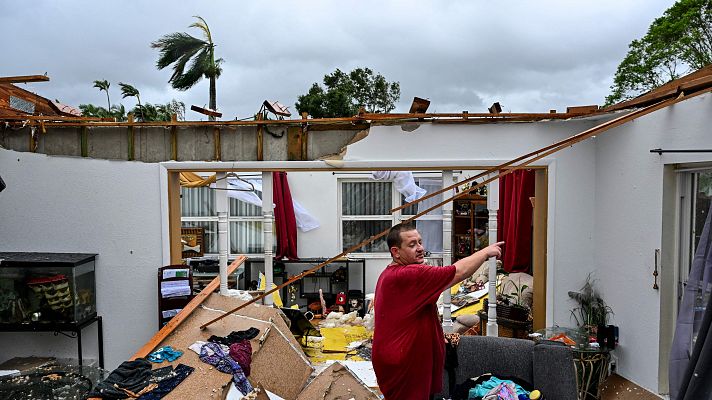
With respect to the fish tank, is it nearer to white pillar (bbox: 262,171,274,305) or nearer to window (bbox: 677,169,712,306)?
white pillar (bbox: 262,171,274,305)

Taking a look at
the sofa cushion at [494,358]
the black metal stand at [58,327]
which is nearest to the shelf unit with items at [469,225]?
the sofa cushion at [494,358]

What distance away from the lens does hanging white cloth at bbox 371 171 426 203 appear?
898 cm

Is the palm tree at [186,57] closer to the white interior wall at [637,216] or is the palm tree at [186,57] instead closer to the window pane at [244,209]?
the window pane at [244,209]

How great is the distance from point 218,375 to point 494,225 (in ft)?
8.72

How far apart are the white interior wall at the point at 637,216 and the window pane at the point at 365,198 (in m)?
4.95

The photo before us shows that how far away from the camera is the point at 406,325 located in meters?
2.55

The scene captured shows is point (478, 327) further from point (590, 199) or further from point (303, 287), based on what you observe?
point (303, 287)

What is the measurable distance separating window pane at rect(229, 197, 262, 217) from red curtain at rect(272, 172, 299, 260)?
A: 876mm

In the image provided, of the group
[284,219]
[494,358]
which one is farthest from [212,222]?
[494,358]

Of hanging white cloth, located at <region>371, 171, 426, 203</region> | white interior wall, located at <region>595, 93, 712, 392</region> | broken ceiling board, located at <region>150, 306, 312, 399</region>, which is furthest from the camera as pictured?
hanging white cloth, located at <region>371, 171, 426, 203</region>

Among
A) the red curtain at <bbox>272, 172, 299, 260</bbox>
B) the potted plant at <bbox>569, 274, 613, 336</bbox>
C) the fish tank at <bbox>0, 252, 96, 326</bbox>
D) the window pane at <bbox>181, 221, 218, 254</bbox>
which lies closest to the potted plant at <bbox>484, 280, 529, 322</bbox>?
the potted plant at <bbox>569, 274, 613, 336</bbox>

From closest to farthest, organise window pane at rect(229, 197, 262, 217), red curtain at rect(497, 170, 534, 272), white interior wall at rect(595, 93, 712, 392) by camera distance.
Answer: white interior wall at rect(595, 93, 712, 392) → red curtain at rect(497, 170, 534, 272) → window pane at rect(229, 197, 262, 217)

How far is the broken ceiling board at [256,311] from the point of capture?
14.5 ft

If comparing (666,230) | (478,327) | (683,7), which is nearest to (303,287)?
(478,327)
